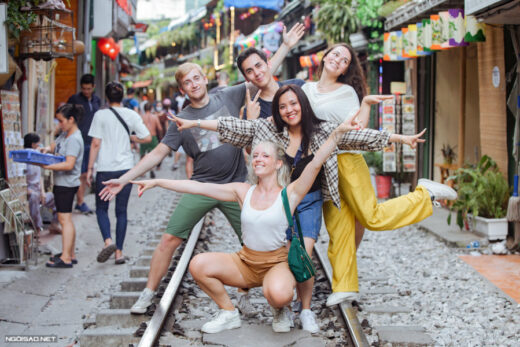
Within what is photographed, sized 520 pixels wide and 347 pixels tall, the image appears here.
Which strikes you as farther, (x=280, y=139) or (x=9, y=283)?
(x=9, y=283)

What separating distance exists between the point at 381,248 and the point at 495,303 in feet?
9.97

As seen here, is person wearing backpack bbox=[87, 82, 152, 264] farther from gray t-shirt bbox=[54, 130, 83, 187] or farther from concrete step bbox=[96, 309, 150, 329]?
concrete step bbox=[96, 309, 150, 329]

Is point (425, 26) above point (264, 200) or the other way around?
above

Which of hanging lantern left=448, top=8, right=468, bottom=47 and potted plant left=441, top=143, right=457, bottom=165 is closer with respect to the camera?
hanging lantern left=448, top=8, right=468, bottom=47

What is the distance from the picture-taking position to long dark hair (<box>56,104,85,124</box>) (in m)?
8.09

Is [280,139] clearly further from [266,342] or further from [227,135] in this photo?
[266,342]

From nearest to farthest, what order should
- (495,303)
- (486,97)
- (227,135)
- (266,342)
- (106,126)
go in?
(266,342)
(227,135)
(495,303)
(106,126)
(486,97)

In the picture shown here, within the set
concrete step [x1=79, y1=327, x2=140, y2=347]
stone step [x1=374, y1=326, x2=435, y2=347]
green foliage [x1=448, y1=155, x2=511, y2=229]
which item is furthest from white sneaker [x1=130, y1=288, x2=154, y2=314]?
green foliage [x1=448, y1=155, x2=511, y2=229]

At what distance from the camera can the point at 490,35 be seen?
9609mm

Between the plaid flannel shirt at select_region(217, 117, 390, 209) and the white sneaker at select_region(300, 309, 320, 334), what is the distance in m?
0.84

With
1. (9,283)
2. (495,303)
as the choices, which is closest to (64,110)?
(9,283)

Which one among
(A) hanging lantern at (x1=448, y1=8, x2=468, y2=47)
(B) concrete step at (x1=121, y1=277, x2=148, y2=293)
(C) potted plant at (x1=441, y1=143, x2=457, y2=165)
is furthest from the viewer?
(C) potted plant at (x1=441, y1=143, x2=457, y2=165)

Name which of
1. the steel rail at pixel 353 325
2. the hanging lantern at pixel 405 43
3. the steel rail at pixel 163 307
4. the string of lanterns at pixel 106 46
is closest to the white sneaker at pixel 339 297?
the steel rail at pixel 353 325

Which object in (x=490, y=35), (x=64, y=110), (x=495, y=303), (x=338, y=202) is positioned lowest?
(x=495, y=303)
